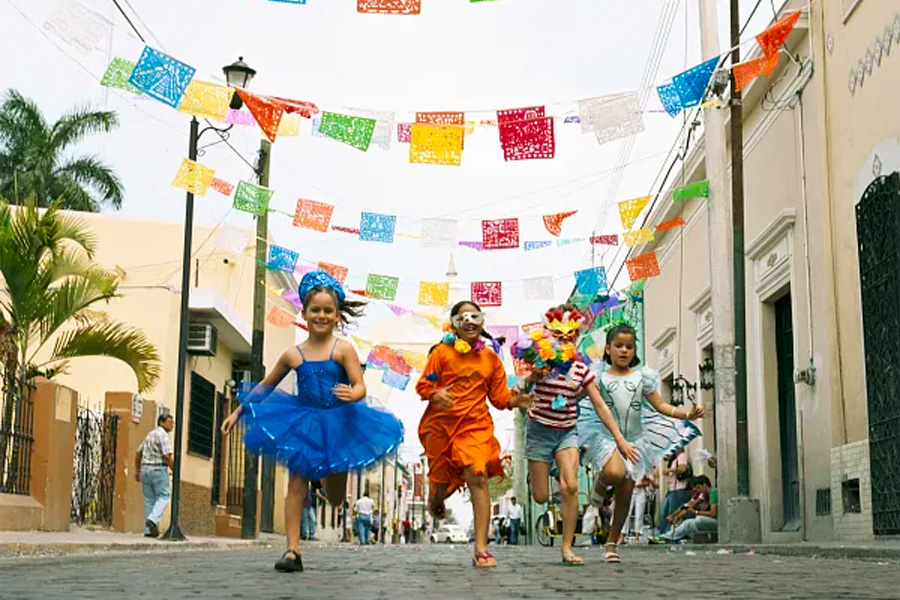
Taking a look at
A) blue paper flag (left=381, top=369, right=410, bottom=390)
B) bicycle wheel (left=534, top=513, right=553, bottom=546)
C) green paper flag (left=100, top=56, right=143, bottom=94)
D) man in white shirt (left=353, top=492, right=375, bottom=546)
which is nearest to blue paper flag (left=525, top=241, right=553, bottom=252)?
green paper flag (left=100, top=56, right=143, bottom=94)

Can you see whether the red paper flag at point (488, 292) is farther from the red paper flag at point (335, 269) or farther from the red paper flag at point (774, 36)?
the red paper flag at point (774, 36)

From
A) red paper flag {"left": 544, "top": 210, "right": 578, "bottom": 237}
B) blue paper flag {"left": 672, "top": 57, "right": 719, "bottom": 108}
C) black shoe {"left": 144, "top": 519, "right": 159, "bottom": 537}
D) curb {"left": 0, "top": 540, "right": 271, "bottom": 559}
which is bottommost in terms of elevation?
curb {"left": 0, "top": 540, "right": 271, "bottom": 559}

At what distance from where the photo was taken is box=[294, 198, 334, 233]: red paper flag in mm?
16797

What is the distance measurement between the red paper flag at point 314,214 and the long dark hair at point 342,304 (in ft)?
28.3

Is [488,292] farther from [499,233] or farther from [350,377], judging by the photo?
[350,377]

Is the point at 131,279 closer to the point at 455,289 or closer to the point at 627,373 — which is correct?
the point at 455,289

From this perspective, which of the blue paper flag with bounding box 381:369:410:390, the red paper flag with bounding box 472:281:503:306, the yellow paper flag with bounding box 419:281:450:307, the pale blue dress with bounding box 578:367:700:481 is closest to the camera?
the pale blue dress with bounding box 578:367:700:481

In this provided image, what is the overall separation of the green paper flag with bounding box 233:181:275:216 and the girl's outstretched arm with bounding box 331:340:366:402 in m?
8.89

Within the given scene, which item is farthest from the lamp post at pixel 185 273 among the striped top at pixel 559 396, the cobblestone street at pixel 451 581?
the striped top at pixel 559 396

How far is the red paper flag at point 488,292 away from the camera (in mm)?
20062

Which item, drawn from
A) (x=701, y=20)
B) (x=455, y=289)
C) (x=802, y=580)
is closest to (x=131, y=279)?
(x=455, y=289)

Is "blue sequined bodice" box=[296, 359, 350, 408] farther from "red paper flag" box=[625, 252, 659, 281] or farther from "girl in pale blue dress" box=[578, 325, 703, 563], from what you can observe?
"red paper flag" box=[625, 252, 659, 281]

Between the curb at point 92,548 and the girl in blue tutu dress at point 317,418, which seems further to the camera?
the curb at point 92,548

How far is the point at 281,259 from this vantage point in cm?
1875
